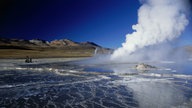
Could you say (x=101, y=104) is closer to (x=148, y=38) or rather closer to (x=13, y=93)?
(x=13, y=93)

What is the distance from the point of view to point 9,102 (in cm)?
823

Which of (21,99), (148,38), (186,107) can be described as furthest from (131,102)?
(148,38)

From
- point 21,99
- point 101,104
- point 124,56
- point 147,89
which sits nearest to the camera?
point 101,104

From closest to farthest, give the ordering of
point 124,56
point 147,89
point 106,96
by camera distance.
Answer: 1. point 106,96
2. point 147,89
3. point 124,56

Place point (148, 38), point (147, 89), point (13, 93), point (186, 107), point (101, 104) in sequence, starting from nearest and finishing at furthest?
point (186, 107) < point (101, 104) < point (13, 93) < point (147, 89) < point (148, 38)

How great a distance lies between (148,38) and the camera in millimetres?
30984

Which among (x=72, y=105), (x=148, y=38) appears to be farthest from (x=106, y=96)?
(x=148, y=38)

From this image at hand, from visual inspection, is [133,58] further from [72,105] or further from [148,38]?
[72,105]

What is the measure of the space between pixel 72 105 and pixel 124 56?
32149 mm

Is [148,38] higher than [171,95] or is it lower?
higher

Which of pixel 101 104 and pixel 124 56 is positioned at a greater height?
pixel 124 56

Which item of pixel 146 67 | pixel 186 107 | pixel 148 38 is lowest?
pixel 186 107

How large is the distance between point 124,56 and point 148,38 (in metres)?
9.09

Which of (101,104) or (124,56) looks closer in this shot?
(101,104)
